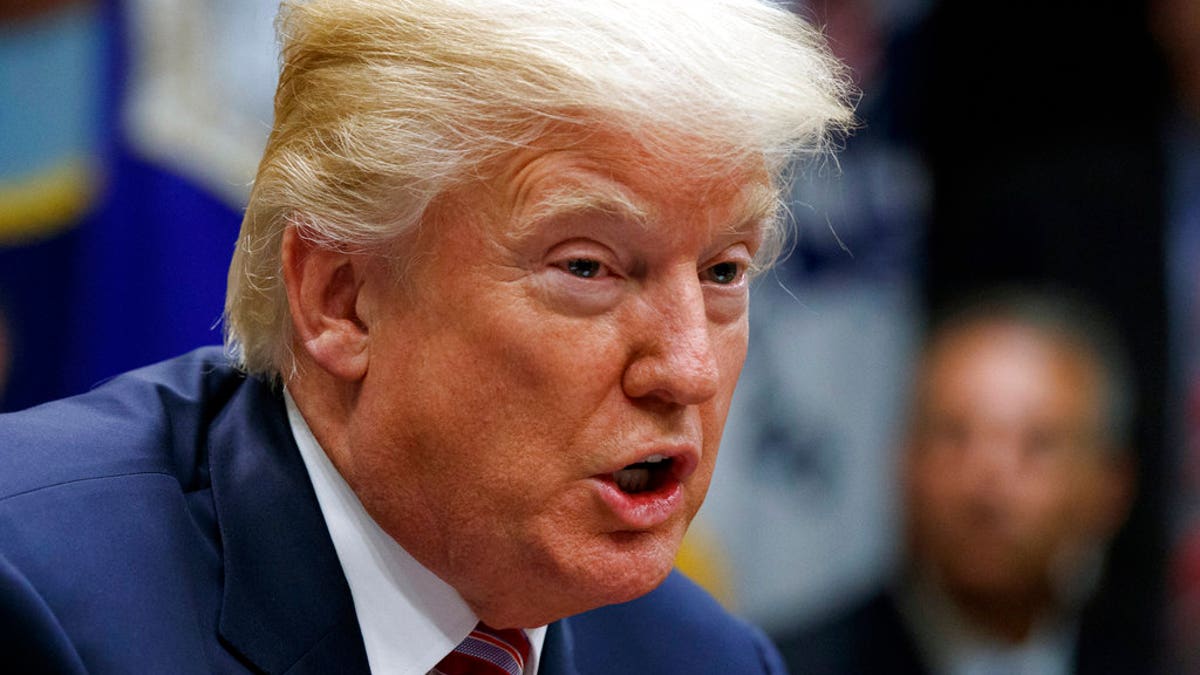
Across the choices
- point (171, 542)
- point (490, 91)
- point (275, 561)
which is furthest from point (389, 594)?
point (490, 91)

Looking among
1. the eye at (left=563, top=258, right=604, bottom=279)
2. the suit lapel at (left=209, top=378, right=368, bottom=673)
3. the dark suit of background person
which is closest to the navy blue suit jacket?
the suit lapel at (left=209, top=378, right=368, bottom=673)

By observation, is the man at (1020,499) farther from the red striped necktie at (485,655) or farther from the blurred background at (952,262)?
the red striped necktie at (485,655)

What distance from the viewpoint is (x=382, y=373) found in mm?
1841

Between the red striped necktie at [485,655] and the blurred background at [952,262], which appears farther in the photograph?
the blurred background at [952,262]

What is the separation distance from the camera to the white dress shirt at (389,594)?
1888mm

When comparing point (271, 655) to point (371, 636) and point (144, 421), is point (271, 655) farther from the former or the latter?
point (144, 421)

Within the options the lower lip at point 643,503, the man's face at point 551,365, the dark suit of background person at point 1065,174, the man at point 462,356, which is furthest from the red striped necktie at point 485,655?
the dark suit of background person at point 1065,174

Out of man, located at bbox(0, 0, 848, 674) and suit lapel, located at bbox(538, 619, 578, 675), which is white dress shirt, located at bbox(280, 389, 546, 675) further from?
suit lapel, located at bbox(538, 619, 578, 675)

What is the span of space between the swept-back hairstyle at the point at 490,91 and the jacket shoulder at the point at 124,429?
11.4 inches

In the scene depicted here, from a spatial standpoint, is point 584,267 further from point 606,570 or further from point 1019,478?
point 1019,478

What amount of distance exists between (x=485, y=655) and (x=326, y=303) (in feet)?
1.60

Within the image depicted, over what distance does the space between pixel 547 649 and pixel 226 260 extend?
6.31ft

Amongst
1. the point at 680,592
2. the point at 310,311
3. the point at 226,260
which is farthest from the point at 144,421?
the point at 226,260

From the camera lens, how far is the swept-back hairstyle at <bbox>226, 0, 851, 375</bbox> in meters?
1.76
